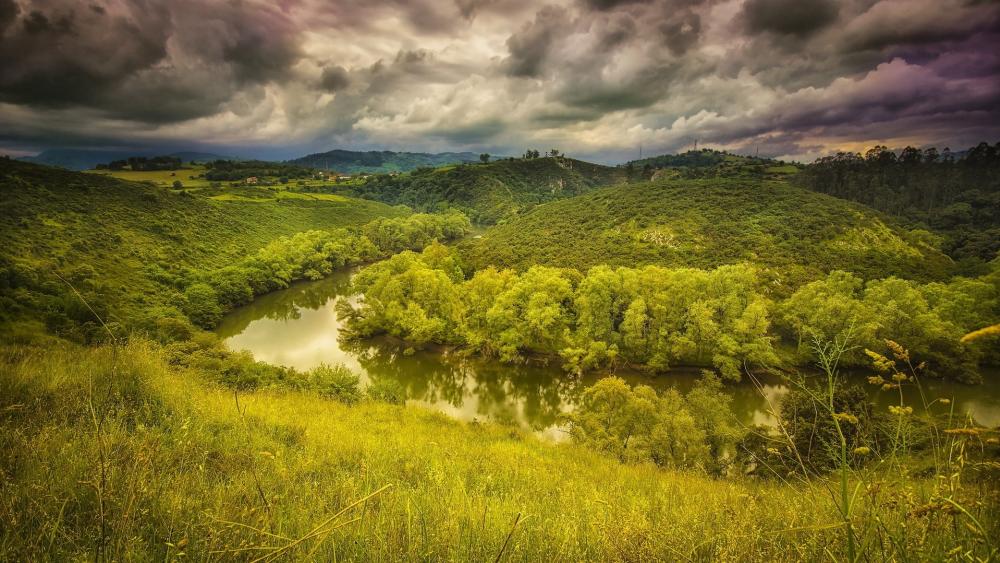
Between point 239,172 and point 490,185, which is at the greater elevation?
point 239,172

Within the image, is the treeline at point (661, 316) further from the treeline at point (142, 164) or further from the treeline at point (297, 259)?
the treeline at point (142, 164)

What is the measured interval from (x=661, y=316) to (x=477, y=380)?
46.5 ft

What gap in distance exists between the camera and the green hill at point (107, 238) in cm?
2536

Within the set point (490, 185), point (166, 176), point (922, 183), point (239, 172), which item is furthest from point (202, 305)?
point (922, 183)

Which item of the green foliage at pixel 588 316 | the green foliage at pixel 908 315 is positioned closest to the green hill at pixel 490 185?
the green foliage at pixel 588 316

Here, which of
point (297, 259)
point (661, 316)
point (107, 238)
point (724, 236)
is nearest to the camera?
point (661, 316)

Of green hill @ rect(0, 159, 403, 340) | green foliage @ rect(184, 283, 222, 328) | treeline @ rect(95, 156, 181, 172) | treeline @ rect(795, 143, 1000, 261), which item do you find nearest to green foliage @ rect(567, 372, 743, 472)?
green hill @ rect(0, 159, 403, 340)

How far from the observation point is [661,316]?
2909 centimetres

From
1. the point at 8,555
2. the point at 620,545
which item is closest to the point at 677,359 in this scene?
the point at 620,545

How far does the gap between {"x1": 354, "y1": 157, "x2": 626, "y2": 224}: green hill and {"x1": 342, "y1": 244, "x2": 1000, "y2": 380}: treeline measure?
285 feet

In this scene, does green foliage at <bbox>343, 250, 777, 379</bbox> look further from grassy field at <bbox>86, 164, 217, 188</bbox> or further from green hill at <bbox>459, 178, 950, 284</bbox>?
grassy field at <bbox>86, 164, 217, 188</bbox>

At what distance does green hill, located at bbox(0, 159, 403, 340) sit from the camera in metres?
25.4

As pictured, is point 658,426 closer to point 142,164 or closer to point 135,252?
point 135,252

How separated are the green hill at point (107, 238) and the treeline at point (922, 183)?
105129mm
